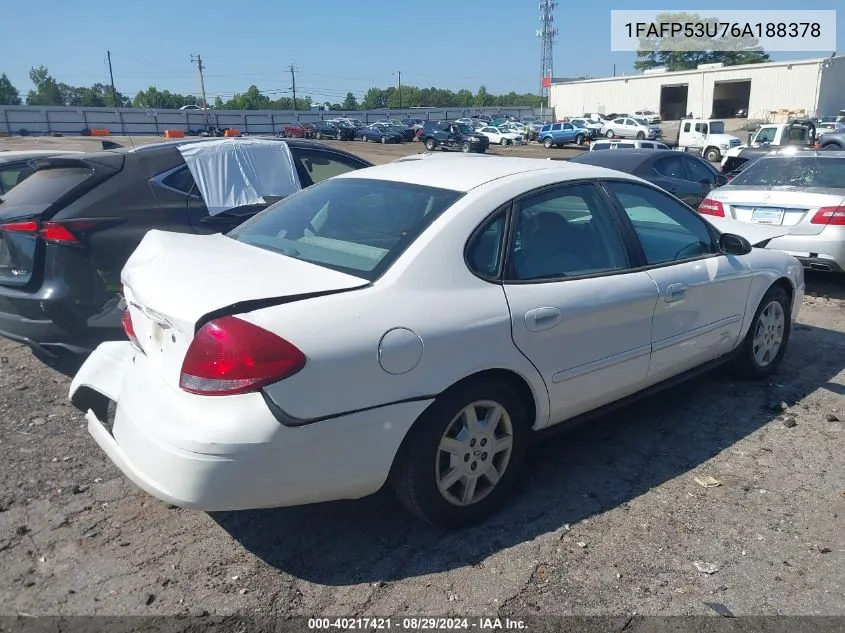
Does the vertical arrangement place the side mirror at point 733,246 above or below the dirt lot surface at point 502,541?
above

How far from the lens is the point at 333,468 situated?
8.50ft

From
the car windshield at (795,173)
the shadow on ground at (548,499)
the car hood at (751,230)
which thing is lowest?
the shadow on ground at (548,499)

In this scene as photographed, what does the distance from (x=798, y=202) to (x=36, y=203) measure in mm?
6889

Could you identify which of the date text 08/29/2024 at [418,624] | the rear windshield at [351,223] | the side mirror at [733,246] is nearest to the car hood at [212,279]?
the rear windshield at [351,223]

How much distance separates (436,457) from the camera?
2.87 metres

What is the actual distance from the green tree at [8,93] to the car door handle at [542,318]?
13496 centimetres

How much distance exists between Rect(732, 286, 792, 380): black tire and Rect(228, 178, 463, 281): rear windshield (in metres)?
2.63

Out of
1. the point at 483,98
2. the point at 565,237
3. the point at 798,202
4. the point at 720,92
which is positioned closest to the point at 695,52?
the point at 720,92

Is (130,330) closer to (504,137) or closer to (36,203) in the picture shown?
(36,203)

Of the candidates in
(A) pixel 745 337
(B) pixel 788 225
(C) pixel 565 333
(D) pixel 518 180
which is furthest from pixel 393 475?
(B) pixel 788 225

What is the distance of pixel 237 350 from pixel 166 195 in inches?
120

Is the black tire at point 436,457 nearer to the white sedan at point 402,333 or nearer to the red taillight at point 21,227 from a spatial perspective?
the white sedan at point 402,333

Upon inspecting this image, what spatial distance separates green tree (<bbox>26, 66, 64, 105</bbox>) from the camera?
11994cm

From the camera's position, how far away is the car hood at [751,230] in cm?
592
